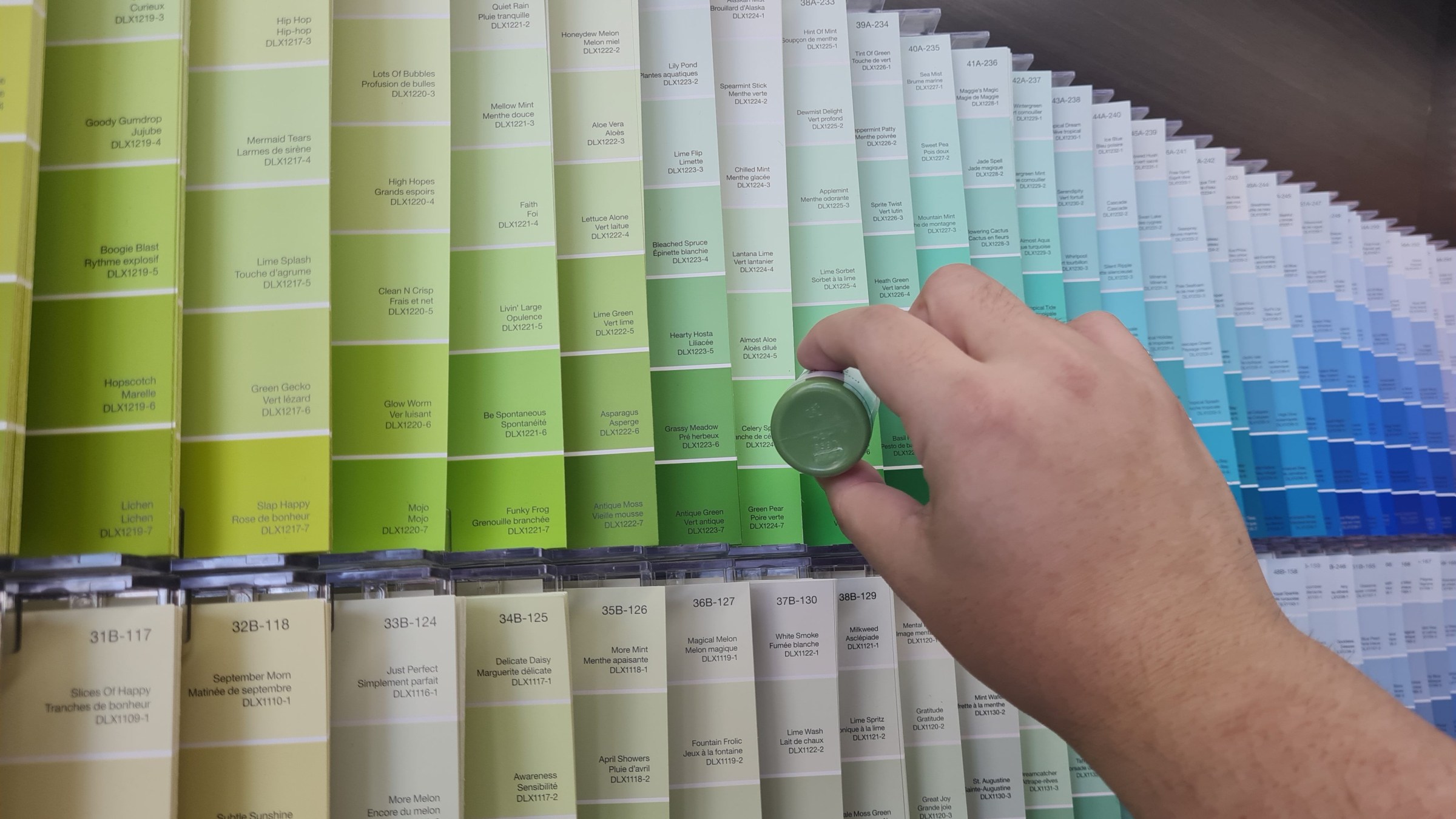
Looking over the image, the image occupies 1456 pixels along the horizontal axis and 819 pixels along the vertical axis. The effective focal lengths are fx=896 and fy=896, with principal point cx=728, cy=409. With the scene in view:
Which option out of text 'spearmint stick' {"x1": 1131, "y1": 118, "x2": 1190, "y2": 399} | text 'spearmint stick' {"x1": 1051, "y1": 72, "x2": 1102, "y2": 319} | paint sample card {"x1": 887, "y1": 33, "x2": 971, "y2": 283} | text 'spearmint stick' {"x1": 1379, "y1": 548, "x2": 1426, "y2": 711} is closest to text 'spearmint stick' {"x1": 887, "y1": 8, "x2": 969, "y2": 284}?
paint sample card {"x1": 887, "y1": 33, "x2": 971, "y2": 283}

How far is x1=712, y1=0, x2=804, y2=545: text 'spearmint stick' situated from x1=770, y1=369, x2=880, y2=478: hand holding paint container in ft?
0.62

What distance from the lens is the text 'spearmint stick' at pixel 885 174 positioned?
0.82m

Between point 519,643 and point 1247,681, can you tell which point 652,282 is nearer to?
point 519,643

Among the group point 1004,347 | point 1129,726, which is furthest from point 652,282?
point 1129,726

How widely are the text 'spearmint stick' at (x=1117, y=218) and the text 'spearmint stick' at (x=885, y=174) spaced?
0.93 feet

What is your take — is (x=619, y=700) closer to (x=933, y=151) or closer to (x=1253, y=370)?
(x=933, y=151)

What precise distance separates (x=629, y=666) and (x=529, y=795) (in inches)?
4.1

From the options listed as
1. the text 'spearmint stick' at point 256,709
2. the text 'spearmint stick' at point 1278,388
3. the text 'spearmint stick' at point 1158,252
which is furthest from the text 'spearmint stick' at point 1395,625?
the text 'spearmint stick' at point 256,709

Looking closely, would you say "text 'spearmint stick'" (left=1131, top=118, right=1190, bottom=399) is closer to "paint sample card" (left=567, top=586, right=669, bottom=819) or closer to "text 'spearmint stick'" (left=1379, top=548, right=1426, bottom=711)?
"text 'spearmint stick'" (left=1379, top=548, right=1426, bottom=711)

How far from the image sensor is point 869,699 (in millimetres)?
715

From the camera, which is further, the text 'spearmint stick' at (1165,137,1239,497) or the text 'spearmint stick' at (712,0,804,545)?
the text 'spearmint stick' at (1165,137,1239,497)

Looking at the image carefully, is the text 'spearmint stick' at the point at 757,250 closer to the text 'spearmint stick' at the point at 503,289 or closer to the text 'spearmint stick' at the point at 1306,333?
the text 'spearmint stick' at the point at 503,289

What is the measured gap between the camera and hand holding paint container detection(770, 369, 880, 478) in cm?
54

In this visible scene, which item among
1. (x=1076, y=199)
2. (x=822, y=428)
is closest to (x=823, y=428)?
(x=822, y=428)
